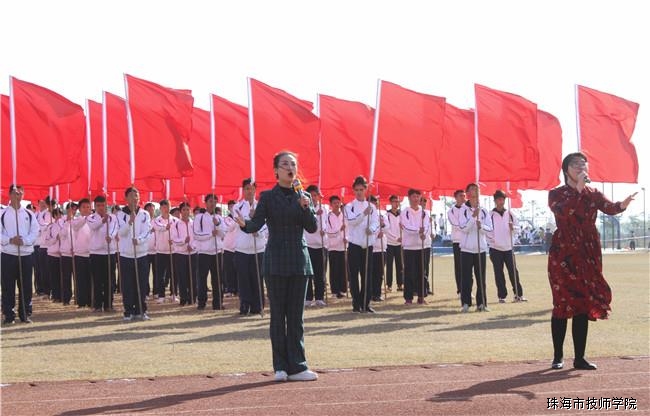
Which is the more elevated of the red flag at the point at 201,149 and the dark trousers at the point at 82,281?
the red flag at the point at 201,149

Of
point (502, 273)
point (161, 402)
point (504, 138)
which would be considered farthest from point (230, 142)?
point (161, 402)

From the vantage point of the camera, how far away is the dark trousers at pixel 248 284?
55.9ft

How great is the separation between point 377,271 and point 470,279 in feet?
8.41

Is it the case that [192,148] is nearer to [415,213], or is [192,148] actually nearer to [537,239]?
[415,213]

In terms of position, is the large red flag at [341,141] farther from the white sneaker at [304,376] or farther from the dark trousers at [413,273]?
the white sneaker at [304,376]

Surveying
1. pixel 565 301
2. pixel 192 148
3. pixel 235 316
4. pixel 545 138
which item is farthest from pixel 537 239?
pixel 565 301

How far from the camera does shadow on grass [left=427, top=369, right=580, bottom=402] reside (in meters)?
8.07

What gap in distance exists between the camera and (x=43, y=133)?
16984 mm

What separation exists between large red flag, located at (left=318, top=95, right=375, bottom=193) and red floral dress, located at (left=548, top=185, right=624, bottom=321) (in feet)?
34.1

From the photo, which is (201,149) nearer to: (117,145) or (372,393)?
(117,145)

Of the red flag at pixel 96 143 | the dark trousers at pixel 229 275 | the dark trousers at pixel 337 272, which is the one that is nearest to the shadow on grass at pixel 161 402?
the dark trousers at pixel 337 272

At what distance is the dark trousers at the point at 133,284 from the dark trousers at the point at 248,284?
1.61m

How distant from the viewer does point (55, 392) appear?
28.8 feet

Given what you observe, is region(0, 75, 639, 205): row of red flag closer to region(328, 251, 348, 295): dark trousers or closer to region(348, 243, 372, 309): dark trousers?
region(348, 243, 372, 309): dark trousers
